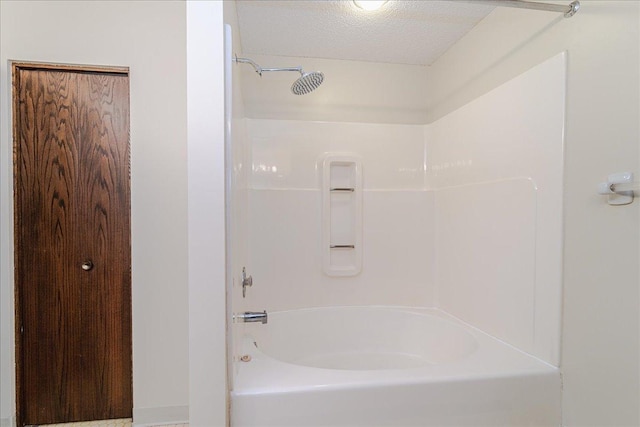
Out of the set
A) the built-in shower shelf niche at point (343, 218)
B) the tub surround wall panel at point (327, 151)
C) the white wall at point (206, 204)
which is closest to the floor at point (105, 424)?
the white wall at point (206, 204)

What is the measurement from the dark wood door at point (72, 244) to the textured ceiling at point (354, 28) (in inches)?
34.7

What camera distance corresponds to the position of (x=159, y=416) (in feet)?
6.31

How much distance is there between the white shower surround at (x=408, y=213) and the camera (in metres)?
1.75

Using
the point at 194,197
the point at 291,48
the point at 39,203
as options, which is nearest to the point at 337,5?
the point at 291,48

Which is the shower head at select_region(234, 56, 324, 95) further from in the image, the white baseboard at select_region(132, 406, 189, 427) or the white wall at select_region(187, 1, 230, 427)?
the white baseboard at select_region(132, 406, 189, 427)

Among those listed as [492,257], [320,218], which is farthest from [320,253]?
[492,257]

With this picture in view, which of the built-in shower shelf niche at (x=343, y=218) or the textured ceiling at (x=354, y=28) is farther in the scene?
the built-in shower shelf niche at (x=343, y=218)

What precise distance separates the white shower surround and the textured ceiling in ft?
1.61

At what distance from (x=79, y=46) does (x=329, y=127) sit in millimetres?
1556

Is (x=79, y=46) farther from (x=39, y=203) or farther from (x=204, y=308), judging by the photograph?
(x=204, y=308)

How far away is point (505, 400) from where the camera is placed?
1.38 m

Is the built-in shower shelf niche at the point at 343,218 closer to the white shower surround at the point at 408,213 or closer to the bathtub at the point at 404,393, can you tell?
the white shower surround at the point at 408,213

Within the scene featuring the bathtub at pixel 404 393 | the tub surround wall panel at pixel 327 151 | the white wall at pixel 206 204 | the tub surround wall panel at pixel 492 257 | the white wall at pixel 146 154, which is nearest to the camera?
the white wall at pixel 206 204

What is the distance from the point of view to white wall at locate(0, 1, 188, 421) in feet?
5.93
